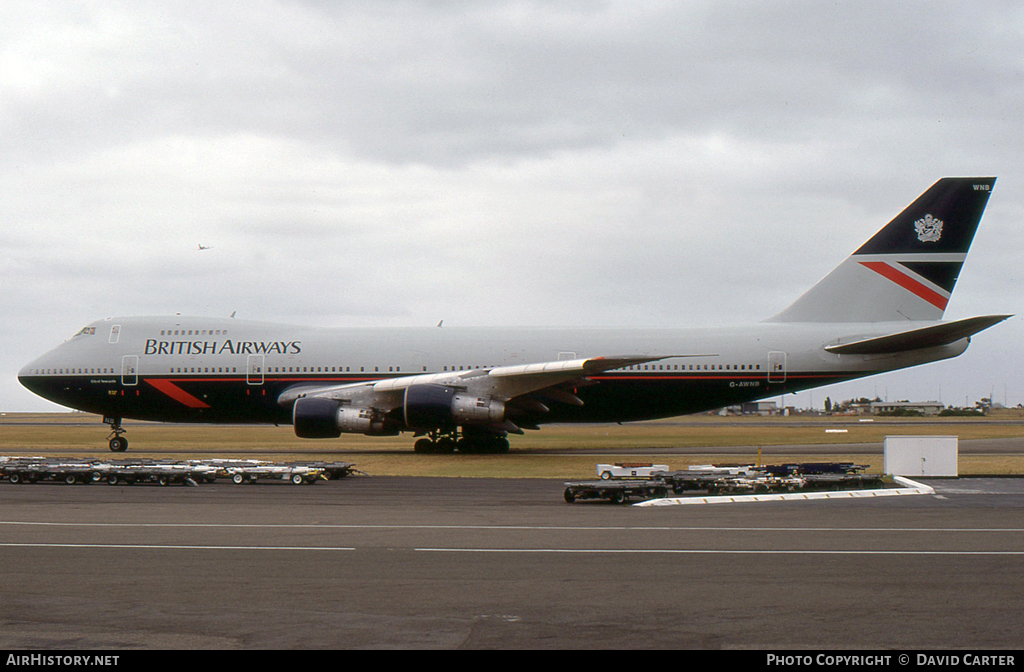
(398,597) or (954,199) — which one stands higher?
(954,199)

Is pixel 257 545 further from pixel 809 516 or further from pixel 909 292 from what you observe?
pixel 909 292

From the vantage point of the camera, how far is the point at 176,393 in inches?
1345

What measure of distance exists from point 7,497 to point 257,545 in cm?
941

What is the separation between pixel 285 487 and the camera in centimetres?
2067

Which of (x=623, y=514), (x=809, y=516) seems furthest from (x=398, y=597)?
(x=809, y=516)

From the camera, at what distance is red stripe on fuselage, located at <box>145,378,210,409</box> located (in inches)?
1344

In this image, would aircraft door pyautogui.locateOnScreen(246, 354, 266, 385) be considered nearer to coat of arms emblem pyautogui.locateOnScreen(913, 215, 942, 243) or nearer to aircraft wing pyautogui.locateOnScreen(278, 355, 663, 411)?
aircraft wing pyautogui.locateOnScreen(278, 355, 663, 411)

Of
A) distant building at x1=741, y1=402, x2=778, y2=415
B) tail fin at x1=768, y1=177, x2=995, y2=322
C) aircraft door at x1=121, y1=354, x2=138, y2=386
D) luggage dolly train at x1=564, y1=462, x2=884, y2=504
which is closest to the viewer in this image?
luggage dolly train at x1=564, y1=462, x2=884, y2=504

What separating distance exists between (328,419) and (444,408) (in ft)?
13.3

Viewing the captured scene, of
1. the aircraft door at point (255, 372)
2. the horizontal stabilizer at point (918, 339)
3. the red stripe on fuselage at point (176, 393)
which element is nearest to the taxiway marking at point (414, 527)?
the horizontal stabilizer at point (918, 339)

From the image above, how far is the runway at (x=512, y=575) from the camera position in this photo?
6824 mm

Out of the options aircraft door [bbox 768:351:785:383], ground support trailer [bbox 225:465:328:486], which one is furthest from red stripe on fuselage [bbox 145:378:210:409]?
aircraft door [bbox 768:351:785:383]

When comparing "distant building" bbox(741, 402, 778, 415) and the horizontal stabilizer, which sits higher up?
the horizontal stabilizer

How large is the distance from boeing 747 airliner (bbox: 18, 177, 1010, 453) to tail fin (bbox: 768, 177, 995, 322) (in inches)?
1.9
